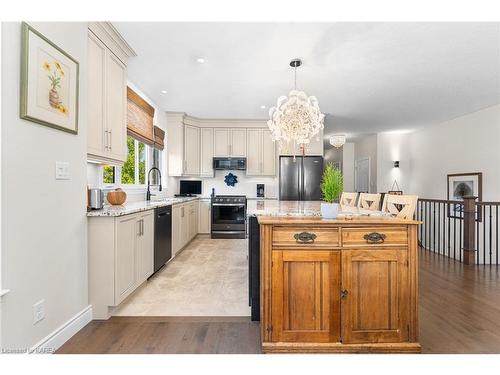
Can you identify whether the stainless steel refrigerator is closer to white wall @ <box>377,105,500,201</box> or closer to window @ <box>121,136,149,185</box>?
window @ <box>121,136,149,185</box>

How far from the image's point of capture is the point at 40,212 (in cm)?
169

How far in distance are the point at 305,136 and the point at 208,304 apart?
2001 millimetres

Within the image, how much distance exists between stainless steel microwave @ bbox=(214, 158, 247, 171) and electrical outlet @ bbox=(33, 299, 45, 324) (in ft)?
14.3

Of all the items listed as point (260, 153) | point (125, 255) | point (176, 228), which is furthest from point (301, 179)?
point (125, 255)

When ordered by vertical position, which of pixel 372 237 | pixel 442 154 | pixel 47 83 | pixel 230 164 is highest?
pixel 442 154

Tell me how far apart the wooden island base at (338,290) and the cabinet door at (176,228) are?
2575mm

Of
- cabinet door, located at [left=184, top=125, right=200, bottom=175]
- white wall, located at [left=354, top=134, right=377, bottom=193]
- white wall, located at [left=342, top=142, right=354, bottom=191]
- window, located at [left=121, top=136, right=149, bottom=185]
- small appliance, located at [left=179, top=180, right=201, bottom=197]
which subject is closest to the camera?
window, located at [left=121, top=136, right=149, bottom=185]

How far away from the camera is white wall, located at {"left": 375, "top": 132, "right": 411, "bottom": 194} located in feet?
24.4

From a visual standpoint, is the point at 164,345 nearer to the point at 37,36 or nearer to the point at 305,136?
the point at 37,36

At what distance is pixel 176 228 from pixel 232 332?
2.36 m

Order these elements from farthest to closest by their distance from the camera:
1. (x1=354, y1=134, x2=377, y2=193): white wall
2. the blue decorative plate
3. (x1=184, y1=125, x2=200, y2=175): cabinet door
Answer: (x1=354, y1=134, x2=377, y2=193): white wall, the blue decorative plate, (x1=184, y1=125, x2=200, y2=175): cabinet door

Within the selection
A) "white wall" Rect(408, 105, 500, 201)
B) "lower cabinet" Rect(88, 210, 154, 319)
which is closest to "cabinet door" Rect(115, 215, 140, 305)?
"lower cabinet" Rect(88, 210, 154, 319)

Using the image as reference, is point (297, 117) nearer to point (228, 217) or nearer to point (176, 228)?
point (176, 228)
